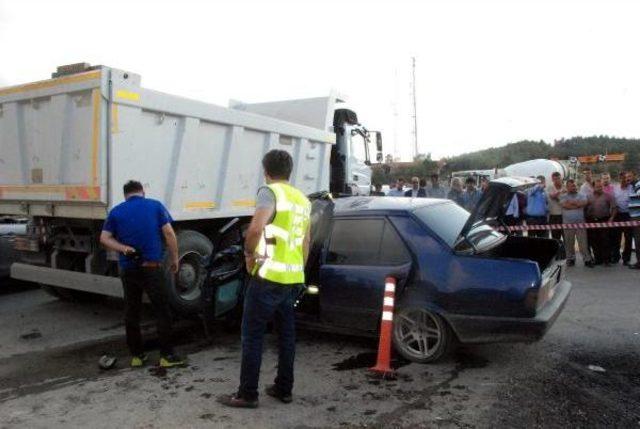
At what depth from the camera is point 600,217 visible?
10.2m

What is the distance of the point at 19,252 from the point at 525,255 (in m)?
5.94

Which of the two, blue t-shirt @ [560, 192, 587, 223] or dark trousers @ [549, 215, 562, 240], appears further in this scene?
dark trousers @ [549, 215, 562, 240]

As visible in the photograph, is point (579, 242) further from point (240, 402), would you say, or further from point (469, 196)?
point (240, 402)

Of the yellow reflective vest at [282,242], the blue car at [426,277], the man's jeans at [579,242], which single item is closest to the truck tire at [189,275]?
the blue car at [426,277]

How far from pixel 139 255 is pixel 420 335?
2.49m

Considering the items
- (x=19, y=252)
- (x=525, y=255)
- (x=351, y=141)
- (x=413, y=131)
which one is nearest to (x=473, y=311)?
(x=525, y=255)

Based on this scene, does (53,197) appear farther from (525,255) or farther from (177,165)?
(525,255)

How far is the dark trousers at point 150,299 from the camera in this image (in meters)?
4.82

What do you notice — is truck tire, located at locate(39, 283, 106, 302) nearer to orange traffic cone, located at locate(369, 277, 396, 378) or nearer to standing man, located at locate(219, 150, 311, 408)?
standing man, located at locate(219, 150, 311, 408)

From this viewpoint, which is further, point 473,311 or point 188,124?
point 188,124

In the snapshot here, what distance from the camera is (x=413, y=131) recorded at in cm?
4788

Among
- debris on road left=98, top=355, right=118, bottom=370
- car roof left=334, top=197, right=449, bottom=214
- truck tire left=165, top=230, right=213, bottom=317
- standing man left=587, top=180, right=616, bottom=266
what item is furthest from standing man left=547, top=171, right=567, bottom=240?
debris on road left=98, top=355, right=118, bottom=370

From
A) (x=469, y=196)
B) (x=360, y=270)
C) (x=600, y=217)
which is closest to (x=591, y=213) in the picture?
(x=600, y=217)

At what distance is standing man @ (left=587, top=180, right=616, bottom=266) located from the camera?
33.1ft
